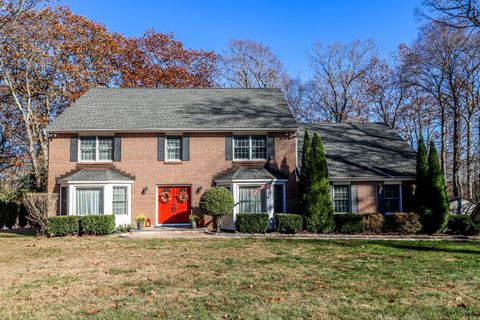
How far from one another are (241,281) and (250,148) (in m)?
12.1

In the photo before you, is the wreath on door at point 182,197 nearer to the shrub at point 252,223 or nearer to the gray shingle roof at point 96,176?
the gray shingle roof at point 96,176

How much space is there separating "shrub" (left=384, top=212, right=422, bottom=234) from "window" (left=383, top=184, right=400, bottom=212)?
2553mm

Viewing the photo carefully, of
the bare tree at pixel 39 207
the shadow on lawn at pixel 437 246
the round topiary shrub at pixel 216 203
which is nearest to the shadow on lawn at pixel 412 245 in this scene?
the shadow on lawn at pixel 437 246

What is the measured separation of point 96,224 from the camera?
16.5 meters

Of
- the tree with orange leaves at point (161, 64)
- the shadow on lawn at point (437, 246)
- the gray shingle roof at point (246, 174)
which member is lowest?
the shadow on lawn at point (437, 246)

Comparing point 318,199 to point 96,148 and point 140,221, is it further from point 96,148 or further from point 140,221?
point 96,148

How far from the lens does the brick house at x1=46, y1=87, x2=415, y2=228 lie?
18.5 metres

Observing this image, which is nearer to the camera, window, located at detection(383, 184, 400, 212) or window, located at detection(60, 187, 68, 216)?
window, located at detection(60, 187, 68, 216)

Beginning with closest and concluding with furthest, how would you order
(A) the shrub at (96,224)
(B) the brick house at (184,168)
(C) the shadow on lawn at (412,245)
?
1. (C) the shadow on lawn at (412,245)
2. (A) the shrub at (96,224)
3. (B) the brick house at (184,168)

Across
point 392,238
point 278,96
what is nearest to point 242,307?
point 392,238

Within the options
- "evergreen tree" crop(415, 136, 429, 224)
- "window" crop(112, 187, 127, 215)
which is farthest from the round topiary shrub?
"evergreen tree" crop(415, 136, 429, 224)

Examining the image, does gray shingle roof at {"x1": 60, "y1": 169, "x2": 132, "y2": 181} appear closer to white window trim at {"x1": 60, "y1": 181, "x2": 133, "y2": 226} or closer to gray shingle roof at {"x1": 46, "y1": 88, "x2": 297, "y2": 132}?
white window trim at {"x1": 60, "y1": 181, "x2": 133, "y2": 226}

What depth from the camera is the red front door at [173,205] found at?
754 inches

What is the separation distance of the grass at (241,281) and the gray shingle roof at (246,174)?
546 centimetres
